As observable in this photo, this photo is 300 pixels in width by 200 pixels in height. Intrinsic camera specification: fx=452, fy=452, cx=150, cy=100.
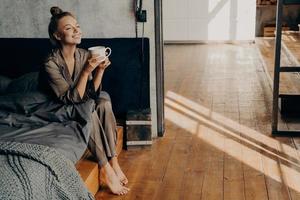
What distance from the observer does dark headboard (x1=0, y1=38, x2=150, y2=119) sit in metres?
3.68

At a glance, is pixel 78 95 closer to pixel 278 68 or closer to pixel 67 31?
pixel 67 31

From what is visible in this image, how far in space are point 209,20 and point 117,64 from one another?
590cm

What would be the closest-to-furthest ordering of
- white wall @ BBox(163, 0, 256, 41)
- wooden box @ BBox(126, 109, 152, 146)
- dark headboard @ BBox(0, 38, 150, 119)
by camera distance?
wooden box @ BBox(126, 109, 152, 146)
dark headboard @ BBox(0, 38, 150, 119)
white wall @ BBox(163, 0, 256, 41)

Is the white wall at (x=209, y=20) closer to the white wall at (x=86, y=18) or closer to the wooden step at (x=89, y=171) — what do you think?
the white wall at (x=86, y=18)

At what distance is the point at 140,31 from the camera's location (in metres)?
3.72

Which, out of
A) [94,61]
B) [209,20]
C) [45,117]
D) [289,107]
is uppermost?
[94,61]

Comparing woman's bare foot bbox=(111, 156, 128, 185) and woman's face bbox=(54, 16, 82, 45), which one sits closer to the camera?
woman's face bbox=(54, 16, 82, 45)

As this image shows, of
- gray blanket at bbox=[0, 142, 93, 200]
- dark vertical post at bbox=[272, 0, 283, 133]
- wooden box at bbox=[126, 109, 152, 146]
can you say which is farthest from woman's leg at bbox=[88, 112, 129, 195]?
dark vertical post at bbox=[272, 0, 283, 133]

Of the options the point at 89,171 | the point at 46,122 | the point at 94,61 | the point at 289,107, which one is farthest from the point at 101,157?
the point at 289,107

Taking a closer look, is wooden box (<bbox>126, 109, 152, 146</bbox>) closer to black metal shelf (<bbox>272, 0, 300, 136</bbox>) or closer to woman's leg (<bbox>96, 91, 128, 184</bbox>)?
woman's leg (<bbox>96, 91, 128, 184</bbox>)

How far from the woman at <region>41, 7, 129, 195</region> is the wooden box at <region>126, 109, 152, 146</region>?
1.65ft

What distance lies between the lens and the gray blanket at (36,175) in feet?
6.72

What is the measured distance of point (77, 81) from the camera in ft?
9.83

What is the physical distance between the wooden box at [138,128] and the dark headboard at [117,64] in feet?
0.52
